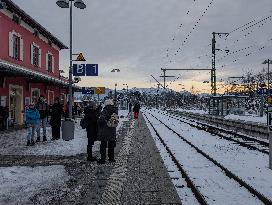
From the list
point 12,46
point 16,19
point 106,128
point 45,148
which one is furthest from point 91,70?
point 16,19

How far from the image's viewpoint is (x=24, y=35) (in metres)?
26.0

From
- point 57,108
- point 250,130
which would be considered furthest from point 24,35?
point 250,130

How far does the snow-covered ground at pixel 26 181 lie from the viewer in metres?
6.58

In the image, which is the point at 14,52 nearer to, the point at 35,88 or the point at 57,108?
the point at 35,88

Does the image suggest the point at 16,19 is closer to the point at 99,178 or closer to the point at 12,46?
the point at 12,46

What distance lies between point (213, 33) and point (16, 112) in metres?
21.9

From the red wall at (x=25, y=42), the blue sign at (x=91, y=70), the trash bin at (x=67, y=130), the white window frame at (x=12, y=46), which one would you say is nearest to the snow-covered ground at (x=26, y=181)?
the trash bin at (x=67, y=130)

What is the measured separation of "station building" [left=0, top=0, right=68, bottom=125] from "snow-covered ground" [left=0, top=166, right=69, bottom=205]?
8736mm

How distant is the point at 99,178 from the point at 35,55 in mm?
22392

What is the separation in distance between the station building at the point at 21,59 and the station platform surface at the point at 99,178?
700cm

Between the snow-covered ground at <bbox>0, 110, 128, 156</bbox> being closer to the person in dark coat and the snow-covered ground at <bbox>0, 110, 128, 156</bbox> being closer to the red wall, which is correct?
the person in dark coat

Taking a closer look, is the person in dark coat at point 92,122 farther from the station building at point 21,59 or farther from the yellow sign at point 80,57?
the station building at point 21,59

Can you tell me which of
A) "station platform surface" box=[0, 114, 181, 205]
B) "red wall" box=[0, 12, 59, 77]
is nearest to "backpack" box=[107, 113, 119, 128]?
"station platform surface" box=[0, 114, 181, 205]

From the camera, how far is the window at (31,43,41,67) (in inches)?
1096
